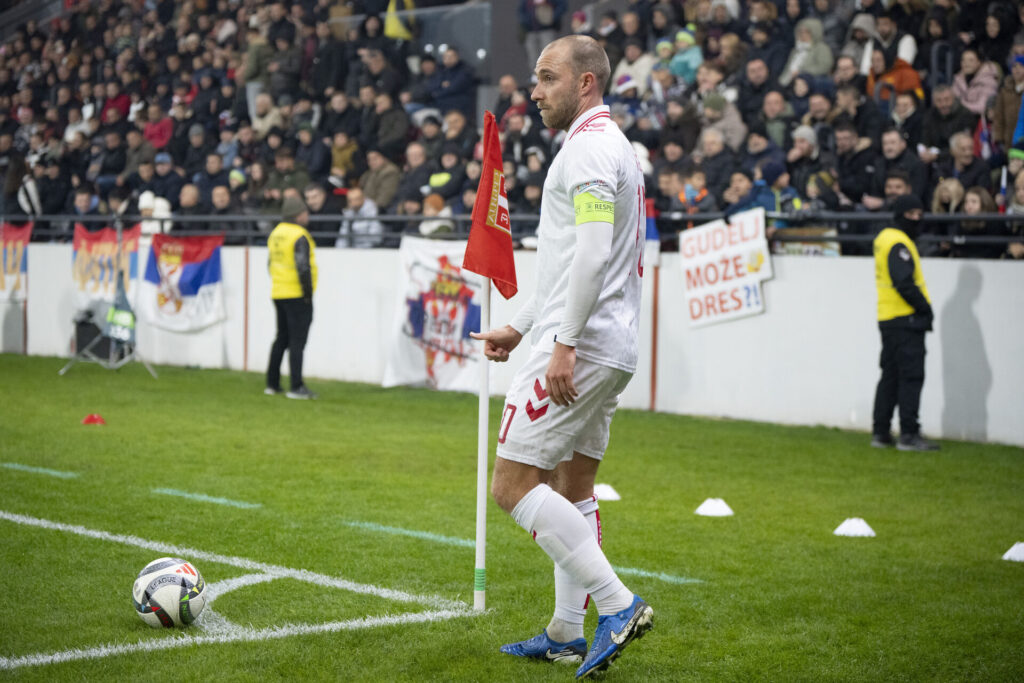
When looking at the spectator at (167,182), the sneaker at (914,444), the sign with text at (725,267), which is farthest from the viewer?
the spectator at (167,182)

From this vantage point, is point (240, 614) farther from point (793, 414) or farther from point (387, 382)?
point (387, 382)

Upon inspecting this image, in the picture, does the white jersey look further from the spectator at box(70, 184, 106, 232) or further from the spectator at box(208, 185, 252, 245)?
the spectator at box(70, 184, 106, 232)

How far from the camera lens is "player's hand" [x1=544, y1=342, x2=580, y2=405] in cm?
416

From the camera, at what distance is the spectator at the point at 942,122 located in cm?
1261

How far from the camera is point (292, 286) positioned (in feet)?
45.7

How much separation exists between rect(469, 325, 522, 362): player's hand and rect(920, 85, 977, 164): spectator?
9016 mm

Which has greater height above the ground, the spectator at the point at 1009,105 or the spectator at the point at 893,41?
the spectator at the point at 893,41

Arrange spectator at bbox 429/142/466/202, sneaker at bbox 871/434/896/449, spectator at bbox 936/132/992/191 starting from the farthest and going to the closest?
spectator at bbox 429/142/466/202 < spectator at bbox 936/132/992/191 < sneaker at bbox 871/434/896/449

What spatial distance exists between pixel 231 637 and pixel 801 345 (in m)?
8.42

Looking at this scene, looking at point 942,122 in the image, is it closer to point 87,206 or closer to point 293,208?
point 293,208

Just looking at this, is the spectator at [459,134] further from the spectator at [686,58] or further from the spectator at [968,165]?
the spectator at [968,165]

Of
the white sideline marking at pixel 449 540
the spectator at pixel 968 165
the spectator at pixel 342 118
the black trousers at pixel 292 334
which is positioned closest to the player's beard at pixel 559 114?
the white sideline marking at pixel 449 540

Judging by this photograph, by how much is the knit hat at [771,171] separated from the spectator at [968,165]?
5.53ft

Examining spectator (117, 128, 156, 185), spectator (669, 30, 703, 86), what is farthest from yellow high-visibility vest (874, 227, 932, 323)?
spectator (117, 128, 156, 185)
